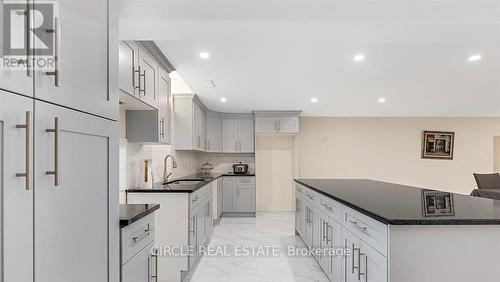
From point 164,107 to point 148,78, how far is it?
629 mm

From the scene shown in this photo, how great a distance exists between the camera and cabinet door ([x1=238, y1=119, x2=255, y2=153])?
7.09 m

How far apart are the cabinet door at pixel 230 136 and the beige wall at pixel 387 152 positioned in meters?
1.62

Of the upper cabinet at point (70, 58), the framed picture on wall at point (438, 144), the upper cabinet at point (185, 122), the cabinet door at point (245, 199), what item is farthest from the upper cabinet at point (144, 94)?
the framed picture on wall at point (438, 144)

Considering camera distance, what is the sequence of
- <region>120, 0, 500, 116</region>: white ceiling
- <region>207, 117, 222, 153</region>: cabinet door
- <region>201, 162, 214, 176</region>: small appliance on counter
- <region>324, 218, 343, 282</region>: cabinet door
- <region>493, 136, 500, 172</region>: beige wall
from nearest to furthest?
<region>120, 0, 500, 116</region>: white ceiling < <region>324, 218, 343, 282</region>: cabinet door < <region>207, 117, 222, 153</region>: cabinet door < <region>201, 162, 214, 176</region>: small appliance on counter < <region>493, 136, 500, 172</region>: beige wall

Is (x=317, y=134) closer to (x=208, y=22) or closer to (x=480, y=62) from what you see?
(x=480, y=62)

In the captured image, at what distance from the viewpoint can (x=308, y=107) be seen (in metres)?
6.45

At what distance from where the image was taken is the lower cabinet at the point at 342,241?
1.80 meters

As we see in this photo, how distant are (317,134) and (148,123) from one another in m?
5.25

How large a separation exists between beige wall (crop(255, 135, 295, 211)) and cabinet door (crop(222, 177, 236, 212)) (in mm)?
941

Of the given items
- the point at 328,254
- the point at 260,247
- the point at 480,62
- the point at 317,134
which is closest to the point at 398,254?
the point at 328,254

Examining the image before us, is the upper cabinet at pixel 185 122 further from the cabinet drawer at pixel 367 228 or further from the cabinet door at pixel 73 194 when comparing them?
the cabinet door at pixel 73 194

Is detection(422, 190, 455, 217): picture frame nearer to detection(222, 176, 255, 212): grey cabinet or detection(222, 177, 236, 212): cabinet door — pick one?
detection(222, 176, 255, 212): grey cabinet

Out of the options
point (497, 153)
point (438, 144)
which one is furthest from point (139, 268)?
point (497, 153)

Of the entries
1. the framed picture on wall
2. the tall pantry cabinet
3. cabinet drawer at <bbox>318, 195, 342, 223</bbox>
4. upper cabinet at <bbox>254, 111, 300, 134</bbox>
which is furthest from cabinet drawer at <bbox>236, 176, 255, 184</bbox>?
the tall pantry cabinet
